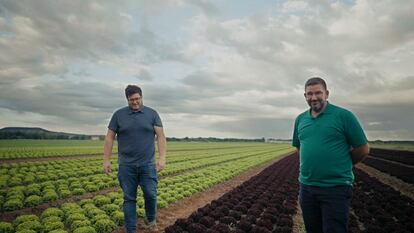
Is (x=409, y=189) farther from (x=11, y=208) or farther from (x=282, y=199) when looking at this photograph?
(x=11, y=208)

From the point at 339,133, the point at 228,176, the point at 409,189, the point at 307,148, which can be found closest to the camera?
the point at 339,133

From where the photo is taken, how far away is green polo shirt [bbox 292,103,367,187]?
3660 millimetres

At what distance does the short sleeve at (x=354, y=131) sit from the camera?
3631mm

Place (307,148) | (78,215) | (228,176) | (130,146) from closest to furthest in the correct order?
(307,148) < (130,146) < (78,215) < (228,176)

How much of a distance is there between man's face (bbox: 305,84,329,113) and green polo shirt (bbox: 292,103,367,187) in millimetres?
106

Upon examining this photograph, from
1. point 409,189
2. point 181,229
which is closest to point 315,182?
point 181,229

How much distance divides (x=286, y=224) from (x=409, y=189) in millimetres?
10860

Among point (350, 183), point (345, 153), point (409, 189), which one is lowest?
point (409, 189)

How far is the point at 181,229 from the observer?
266 inches

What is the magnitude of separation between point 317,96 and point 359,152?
0.77 meters

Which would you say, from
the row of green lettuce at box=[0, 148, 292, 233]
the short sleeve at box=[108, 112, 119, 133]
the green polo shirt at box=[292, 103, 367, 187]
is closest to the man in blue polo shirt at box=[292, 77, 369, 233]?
the green polo shirt at box=[292, 103, 367, 187]

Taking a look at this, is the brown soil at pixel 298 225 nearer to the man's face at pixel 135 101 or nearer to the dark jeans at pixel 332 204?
the dark jeans at pixel 332 204

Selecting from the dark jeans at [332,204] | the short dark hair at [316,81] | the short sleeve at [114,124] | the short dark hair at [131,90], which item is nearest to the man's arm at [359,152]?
the dark jeans at [332,204]

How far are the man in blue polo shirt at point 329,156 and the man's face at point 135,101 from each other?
3063 mm
